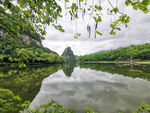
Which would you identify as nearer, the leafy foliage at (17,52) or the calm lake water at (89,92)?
the leafy foliage at (17,52)

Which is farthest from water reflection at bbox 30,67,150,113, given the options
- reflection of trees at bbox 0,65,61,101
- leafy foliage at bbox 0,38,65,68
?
leafy foliage at bbox 0,38,65,68

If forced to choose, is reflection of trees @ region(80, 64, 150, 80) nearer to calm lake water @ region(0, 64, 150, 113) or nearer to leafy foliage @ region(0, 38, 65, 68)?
calm lake water @ region(0, 64, 150, 113)

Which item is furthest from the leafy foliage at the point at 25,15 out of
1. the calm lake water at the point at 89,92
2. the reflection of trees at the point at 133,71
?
the reflection of trees at the point at 133,71

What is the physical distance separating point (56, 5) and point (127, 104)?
27.1ft

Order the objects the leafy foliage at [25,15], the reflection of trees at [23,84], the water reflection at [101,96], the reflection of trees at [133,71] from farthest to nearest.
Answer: the reflection of trees at [133,71] < the reflection of trees at [23,84] < the water reflection at [101,96] < the leafy foliage at [25,15]

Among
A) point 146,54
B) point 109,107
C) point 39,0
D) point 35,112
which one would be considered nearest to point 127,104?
point 109,107

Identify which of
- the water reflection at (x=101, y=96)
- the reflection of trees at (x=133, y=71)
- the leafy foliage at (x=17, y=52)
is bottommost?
the water reflection at (x=101, y=96)

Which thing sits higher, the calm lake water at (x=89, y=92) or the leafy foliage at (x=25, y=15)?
the leafy foliage at (x=25, y=15)

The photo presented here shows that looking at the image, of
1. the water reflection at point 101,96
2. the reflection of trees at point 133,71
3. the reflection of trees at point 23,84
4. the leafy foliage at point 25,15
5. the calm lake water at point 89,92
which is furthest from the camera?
the reflection of trees at point 133,71

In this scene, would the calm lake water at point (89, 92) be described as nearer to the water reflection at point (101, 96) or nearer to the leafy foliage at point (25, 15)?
the water reflection at point (101, 96)

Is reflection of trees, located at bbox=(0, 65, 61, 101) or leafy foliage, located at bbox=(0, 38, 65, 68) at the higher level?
leafy foliage, located at bbox=(0, 38, 65, 68)

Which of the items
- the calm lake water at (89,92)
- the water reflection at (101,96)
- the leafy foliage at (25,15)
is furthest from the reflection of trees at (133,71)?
the leafy foliage at (25,15)

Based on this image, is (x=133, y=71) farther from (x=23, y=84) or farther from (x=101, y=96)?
(x=23, y=84)

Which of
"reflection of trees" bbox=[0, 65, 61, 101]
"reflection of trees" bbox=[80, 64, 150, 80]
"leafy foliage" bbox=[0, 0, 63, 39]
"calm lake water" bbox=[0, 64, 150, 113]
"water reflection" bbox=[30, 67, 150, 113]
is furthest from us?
"reflection of trees" bbox=[80, 64, 150, 80]
